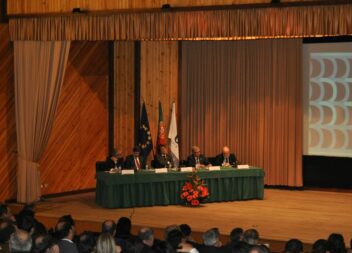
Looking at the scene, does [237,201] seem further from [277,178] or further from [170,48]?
[170,48]

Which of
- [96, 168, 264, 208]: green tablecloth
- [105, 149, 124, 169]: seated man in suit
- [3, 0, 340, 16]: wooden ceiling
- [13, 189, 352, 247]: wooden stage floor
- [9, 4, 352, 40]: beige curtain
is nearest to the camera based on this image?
[9, 4, 352, 40]: beige curtain

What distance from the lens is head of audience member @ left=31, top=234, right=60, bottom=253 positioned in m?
7.55

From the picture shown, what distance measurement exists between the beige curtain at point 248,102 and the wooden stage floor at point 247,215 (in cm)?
151

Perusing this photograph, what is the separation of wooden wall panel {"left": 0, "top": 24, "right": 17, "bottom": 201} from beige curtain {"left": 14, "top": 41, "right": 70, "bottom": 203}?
0.94 feet

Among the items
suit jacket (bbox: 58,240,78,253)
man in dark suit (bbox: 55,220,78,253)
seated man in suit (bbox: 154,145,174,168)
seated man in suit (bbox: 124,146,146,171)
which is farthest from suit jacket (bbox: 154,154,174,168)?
suit jacket (bbox: 58,240,78,253)

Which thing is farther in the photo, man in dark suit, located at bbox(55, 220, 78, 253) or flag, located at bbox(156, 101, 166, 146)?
flag, located at bbox(156, 101, 166, 146)

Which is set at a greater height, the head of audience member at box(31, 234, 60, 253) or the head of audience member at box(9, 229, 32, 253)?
the head of audience member at box(9, 229, 32, 253)

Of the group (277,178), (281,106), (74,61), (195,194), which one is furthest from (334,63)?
(74,61)

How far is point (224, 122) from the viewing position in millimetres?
18328

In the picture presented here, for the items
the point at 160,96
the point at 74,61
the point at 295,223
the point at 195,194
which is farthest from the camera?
the point at 160,96

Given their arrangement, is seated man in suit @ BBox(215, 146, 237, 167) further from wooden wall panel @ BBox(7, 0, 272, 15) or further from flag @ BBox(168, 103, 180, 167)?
wooden wall panel @ BBox(7, 0, 272, 15)

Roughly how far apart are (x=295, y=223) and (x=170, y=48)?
602 cm

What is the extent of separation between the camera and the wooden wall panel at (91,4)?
526 inches

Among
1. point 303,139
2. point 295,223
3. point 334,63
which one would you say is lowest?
point 295,223
